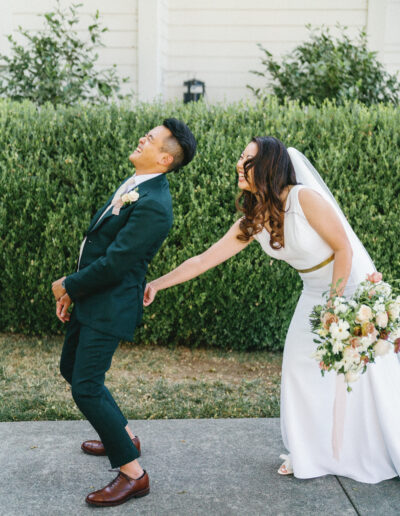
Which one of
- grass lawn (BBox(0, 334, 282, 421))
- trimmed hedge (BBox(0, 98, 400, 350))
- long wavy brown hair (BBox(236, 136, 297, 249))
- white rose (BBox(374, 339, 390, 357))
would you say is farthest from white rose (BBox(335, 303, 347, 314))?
trimmed hedge (BBox(0, 98, 400, 350))

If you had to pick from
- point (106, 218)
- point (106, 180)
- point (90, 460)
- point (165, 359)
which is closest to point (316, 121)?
point (106, 180)

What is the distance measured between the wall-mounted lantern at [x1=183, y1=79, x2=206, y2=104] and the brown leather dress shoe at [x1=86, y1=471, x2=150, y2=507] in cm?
588

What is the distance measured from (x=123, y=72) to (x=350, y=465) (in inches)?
245

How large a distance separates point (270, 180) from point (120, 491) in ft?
5.74

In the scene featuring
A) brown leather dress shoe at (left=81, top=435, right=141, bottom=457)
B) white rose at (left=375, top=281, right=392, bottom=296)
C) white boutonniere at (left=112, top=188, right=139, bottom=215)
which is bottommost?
brown leather dress shoe at (left=81, top=435, right=141, bottom=457)

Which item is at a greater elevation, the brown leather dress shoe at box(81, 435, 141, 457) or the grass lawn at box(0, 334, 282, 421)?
the brown leather dress shoe at box(81, 435, 141, 457)

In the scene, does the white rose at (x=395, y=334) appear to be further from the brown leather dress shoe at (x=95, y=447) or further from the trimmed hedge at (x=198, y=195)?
the trimmed hedge at (x=198, y=195)

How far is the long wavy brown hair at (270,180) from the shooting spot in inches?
131

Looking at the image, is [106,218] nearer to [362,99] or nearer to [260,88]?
[362,99]

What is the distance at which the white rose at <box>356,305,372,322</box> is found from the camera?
299cm

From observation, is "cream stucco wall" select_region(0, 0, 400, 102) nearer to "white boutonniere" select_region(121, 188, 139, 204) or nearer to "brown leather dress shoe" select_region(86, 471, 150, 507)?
"white boutonniere" select_region(121, 188, 139, 204)

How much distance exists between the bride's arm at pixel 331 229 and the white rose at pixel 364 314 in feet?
0.94

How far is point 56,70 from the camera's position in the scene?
24.6 ft

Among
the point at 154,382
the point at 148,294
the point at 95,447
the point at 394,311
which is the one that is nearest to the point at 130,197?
the point at 148,294
